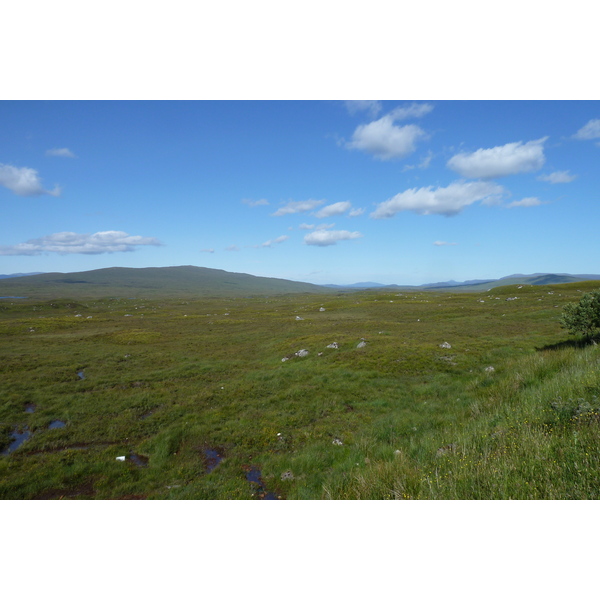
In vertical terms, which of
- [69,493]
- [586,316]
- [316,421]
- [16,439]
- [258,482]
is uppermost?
[586,316]

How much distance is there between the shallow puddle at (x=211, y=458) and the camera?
11.5 meters

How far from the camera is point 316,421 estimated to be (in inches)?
569

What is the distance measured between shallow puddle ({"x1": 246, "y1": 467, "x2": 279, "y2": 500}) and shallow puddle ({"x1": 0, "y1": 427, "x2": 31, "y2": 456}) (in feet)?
39.3

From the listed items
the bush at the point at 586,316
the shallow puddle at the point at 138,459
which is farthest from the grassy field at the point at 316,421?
the bush at the point at 586,316

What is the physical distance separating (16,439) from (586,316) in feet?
110

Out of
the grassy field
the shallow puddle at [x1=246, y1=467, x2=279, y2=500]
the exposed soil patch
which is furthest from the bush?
the exposed soil patch

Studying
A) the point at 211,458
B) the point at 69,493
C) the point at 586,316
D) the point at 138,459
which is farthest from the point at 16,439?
the point at 586,316

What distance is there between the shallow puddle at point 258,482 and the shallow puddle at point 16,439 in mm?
11963

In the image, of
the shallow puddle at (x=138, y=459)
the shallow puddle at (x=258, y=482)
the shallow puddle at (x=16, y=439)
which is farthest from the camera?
the shallow puddle at (x=16, y=439)

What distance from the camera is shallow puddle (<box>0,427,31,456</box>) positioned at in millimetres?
13312

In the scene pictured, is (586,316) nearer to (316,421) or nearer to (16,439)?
(316,421)

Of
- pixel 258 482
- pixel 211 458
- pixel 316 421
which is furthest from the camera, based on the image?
pixel 316 421

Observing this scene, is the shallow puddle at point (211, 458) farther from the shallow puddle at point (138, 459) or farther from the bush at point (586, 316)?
the bush at point (586, 316)

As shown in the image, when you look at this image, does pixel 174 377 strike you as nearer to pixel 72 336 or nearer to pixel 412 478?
pixel 412 478
